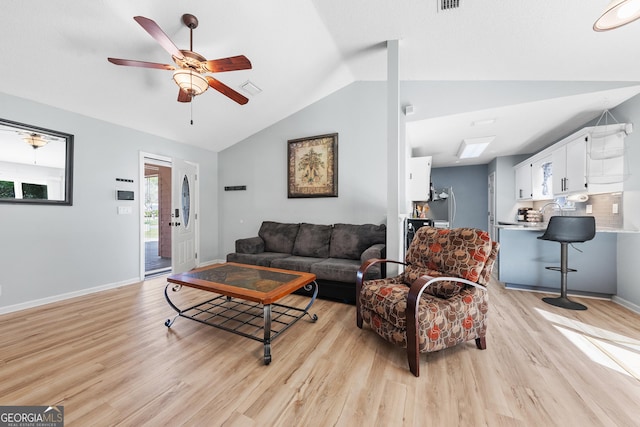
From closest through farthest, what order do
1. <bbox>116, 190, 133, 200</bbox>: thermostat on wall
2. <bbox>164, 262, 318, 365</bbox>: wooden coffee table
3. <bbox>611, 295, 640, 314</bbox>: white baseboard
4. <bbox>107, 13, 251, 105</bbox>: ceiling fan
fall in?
<bbox>164, 262, 318, 365</bbox>: wooden coffee table
<bbox>107, 13, 251, 105</bbox>: ceiling fan
<bbox>611, 295, 640, 314</bbox>: white baseboard
<bbox>116, 190, 133, 200</bbox>: thermostat on wall

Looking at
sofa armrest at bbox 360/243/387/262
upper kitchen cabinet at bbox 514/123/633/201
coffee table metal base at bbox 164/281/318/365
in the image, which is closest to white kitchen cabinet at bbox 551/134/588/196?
upper kitchen cabinet at bbox 514/123/633/201

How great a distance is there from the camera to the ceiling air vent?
2.11 m

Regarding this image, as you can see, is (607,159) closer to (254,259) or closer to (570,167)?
(570,167)

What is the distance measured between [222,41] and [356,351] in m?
3.43

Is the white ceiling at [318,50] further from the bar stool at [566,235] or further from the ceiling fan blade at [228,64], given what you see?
the bar stool at [566,235]

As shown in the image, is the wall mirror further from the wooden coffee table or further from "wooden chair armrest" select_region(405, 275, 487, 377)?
"wooden chair armrest" select_region(405, 275, 487, 377)

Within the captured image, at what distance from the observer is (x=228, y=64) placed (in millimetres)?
2105

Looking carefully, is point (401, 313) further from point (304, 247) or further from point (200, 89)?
point (200, 89)

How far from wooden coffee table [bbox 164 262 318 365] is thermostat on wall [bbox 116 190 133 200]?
2.12 m

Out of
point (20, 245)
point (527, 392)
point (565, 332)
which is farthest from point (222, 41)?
point (565, 332)

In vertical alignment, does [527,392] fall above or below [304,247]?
below

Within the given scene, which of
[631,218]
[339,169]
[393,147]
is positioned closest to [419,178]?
[339,169]

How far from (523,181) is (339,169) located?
159 inches

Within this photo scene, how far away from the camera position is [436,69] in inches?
123
